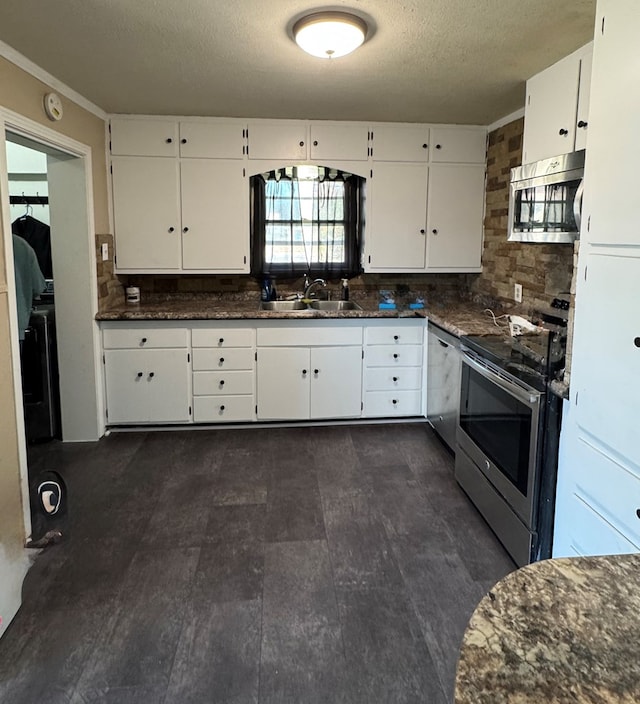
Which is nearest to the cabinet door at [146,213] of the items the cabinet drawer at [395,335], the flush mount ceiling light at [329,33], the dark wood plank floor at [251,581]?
the dark wood plank floor at [251,581]

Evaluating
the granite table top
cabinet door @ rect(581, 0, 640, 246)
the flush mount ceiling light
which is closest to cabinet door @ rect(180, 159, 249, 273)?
the flush mount ceiling light

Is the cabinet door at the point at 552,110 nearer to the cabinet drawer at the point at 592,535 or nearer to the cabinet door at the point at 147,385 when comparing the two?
the cabinet drawer at the point at 592,535

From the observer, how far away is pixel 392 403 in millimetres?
4188

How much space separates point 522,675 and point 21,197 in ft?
16.3

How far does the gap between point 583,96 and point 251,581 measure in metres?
2.59

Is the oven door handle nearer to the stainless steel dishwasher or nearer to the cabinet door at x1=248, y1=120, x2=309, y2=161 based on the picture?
the stainless steel dishwasher

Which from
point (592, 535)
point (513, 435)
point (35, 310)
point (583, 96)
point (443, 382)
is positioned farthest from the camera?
point (35, 310)

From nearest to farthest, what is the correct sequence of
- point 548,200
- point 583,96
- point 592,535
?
point 592,535, point 583,96, point 548,200

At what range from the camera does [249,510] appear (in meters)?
2.90

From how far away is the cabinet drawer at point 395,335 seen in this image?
13.3 ft

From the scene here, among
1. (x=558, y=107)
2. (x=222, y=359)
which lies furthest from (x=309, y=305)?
(x=558, y=107)

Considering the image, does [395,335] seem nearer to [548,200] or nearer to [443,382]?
[443,382]

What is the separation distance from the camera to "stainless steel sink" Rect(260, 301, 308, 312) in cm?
441

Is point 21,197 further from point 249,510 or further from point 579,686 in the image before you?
point 579,686
